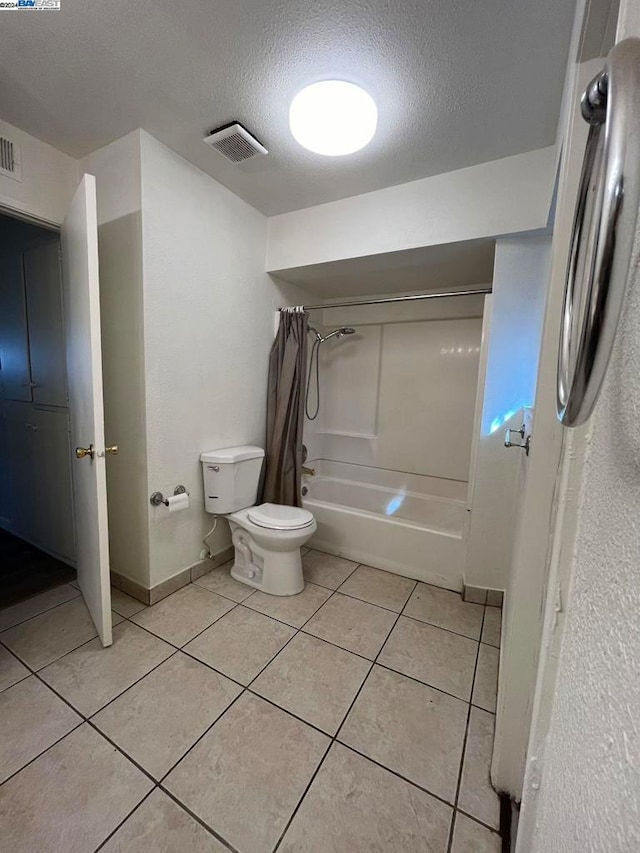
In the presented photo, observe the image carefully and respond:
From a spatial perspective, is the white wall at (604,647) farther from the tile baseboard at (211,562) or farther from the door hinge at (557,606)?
the tile baseboard at (211,562)

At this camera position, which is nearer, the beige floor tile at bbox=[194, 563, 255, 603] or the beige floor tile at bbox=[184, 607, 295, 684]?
the beige floor tile at bbox=[184, 607, 295, 684]

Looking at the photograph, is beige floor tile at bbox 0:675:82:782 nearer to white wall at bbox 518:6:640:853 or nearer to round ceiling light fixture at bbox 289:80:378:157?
white wall at bbox 518:6:640:853

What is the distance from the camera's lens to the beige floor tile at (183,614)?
1.74 metres

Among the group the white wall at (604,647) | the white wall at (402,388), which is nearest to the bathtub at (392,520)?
the white wall at (402,388)

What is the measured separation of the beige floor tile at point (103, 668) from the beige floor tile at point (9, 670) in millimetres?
81

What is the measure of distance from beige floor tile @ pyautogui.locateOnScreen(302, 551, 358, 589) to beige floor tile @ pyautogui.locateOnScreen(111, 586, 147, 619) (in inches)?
37.6

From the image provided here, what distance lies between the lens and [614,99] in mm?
299

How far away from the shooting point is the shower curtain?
8.29 ft

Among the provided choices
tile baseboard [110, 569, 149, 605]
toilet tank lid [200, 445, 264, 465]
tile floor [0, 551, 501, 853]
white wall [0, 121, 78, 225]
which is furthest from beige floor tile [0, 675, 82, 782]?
white wall [0, 121, 78, 225]

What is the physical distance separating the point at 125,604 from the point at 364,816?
150 cm

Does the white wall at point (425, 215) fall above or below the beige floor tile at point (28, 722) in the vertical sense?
above

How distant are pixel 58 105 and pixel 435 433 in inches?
118

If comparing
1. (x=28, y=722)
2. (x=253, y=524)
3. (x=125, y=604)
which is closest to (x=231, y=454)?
(x=253, y=524)

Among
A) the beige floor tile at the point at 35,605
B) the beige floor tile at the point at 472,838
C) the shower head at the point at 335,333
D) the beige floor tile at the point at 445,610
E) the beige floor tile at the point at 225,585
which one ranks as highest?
the shower head at the point at 335,333
